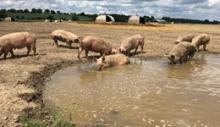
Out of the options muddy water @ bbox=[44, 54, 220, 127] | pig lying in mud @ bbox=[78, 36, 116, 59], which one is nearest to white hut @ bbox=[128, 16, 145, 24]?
pig lying in mud @ bbox=[78, 36, 116, 59]

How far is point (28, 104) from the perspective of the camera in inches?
404

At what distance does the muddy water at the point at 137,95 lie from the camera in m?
9.92

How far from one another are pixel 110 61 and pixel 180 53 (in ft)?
12.8

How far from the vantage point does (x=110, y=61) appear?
59.2 ft

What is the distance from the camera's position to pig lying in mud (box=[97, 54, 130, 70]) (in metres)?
17.4

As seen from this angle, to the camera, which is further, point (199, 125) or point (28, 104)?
point (28, 104)

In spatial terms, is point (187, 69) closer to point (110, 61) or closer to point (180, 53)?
point (180, 53)

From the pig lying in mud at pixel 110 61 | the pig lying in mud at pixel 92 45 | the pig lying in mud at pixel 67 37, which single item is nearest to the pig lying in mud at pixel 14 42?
the pig lying in mud at pixel 92 45

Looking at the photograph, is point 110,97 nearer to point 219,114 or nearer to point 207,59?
point 219,114

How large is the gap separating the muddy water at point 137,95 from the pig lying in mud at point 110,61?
0.38m

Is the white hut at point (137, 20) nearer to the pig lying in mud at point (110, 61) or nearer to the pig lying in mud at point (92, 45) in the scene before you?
the pig lying in mud at point (92, 45)

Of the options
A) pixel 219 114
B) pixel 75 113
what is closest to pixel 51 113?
pixel 75 113

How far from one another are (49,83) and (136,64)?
6.11 metres

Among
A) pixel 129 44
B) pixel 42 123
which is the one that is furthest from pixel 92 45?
pixel 42 123
